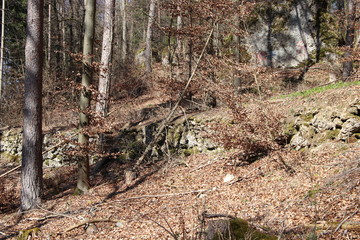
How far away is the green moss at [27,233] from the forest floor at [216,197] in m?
0.14

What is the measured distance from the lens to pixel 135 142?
1125 centimetres

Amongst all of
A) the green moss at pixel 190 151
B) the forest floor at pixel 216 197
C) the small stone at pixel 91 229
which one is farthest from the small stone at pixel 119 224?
the green moss at pixel 190 151

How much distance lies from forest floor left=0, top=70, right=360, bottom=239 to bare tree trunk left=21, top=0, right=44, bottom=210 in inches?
25.2

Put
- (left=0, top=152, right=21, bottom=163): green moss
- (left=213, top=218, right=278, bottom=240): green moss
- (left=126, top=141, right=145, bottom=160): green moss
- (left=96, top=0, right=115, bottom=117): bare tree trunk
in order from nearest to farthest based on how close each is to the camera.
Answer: (left=213, top=218, right=278, bottom=240): green moss → (left=96, top=0, right=115, bottom=117): bare tree trunk → (left=126, top=141, right=145, bottom=160): green moss → (left=0, top=152, right=21, bottom=163): green moss

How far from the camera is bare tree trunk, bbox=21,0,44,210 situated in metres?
7.68

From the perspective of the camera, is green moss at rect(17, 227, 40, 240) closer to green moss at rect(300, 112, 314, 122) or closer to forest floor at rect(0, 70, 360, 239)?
forest floor at rect(0, 70, 360, 239)

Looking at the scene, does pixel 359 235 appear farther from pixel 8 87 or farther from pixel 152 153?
pixel 8 87

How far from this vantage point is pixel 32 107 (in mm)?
7707

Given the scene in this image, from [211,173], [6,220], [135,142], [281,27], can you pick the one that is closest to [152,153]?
[135,142]

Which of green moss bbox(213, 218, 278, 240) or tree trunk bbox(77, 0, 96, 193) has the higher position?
tree trunk bbox(77, 0, 96, 193)

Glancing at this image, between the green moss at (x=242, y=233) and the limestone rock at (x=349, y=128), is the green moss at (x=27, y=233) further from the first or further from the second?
the limestone rock at (x=349, y=128)

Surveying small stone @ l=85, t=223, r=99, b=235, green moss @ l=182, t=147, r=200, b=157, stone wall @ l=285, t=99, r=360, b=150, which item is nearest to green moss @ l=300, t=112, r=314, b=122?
stone wall @ l=285, t=99, r=360, b=150

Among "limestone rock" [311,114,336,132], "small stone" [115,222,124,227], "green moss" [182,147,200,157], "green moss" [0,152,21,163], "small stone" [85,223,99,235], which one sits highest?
"limestone rock" [311,114,336,132]

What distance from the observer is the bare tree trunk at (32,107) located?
25.2 feet
